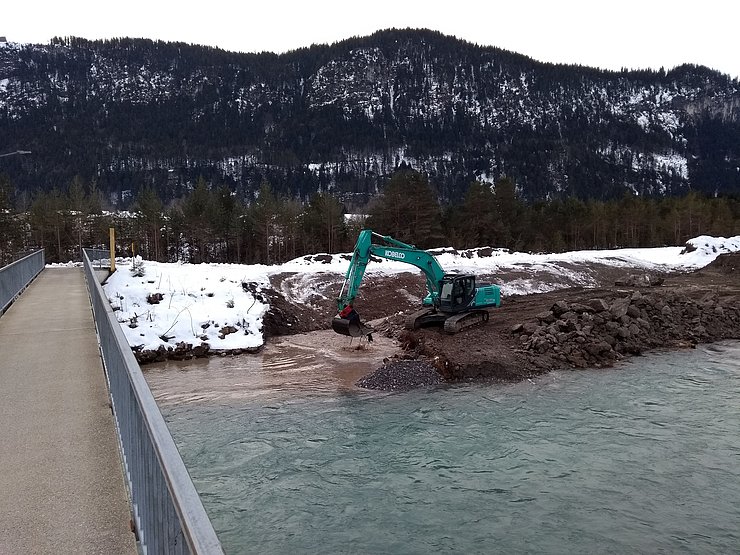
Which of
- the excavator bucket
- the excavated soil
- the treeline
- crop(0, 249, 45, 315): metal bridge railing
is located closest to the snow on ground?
the excavated soil

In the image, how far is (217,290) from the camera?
24891 millimetres

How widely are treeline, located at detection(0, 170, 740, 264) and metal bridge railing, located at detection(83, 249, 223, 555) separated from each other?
166 feet

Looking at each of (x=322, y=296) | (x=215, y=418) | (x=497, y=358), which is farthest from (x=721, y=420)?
(x=322, y=296)

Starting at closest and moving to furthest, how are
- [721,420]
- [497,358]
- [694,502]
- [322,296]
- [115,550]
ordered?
[115,550], [694,502], [721,420], [497,358], [322,296]

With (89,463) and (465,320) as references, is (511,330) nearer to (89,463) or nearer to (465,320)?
(465,320)

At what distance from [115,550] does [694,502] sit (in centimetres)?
928

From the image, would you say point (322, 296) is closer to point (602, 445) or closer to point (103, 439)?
point (602, 445)

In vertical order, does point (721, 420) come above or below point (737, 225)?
below

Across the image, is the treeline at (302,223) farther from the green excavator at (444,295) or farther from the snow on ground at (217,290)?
the green excavator at (444,295)

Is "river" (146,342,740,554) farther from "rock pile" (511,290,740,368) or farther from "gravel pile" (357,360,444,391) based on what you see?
"rock pile" (511,290,740,368)

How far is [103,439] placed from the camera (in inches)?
258

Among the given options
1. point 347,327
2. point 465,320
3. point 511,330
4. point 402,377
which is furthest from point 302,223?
point 402,377

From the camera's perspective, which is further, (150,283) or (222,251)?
(222,251)

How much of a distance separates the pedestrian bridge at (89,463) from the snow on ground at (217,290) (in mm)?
10517
